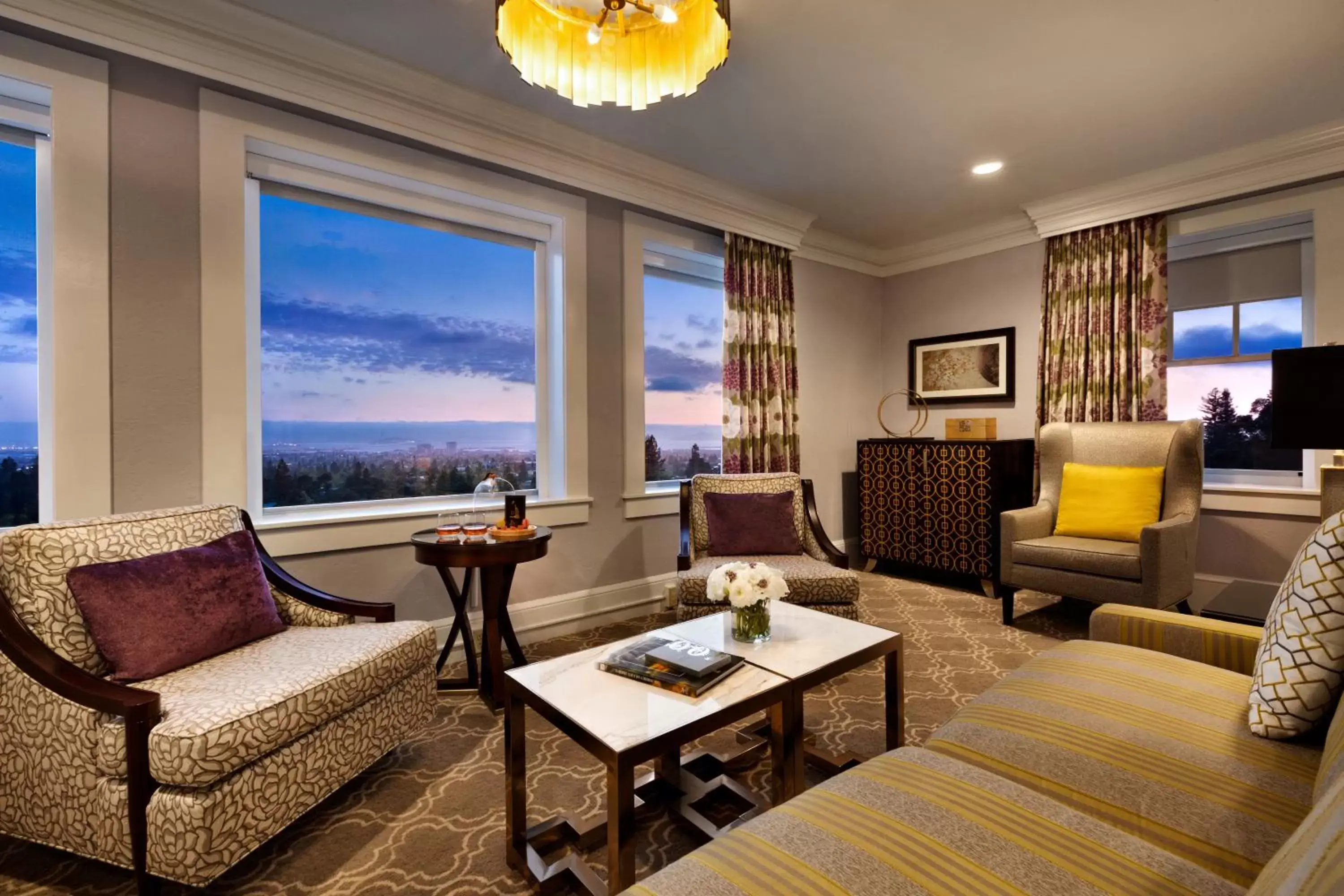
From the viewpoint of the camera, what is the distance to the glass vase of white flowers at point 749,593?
6.10ft

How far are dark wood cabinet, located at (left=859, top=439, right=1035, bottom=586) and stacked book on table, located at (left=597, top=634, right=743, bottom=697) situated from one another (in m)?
3.01

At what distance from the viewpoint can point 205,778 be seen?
4.65 ft

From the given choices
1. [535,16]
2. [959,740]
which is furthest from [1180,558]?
[535,16]

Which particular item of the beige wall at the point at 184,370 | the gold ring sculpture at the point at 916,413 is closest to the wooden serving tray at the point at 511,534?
the beige wall at the point at 184,370

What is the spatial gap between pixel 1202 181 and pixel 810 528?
3001 millimetres

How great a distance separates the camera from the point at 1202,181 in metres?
3.60

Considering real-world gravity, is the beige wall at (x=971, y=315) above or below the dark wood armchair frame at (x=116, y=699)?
above

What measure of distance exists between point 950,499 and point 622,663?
131 inches

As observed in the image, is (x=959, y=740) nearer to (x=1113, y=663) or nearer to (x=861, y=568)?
(x=1113, y=663)

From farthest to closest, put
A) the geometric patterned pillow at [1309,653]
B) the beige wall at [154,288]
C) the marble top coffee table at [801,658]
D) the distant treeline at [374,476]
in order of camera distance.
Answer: the distant treeline at [374,476]
the beige wall at [154,288]
the marble top coffee table at [801,658]
the geometric patterned pillow at [1309,653]

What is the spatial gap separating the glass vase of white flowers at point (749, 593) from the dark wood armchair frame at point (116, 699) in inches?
55.5

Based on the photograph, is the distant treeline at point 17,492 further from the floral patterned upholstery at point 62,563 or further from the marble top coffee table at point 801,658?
the marble top coffee table at point 801,658

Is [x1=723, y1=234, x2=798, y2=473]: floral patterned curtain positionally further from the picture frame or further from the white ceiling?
the picture frame

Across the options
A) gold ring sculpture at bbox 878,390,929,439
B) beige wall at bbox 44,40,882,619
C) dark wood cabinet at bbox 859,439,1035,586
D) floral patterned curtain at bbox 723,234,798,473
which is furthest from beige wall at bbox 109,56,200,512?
gold ring sculpture at bbox 878,390,929,439
